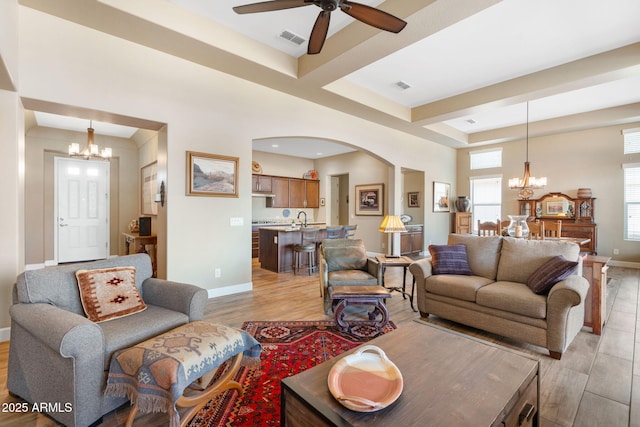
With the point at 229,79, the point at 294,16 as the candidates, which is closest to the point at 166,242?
the point at 229,79

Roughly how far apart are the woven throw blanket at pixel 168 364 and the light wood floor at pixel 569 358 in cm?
35

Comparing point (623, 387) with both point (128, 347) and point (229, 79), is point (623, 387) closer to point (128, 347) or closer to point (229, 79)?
point (128, 347)

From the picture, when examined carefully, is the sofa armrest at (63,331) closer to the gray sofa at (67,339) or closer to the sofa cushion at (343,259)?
the gray sofa at (67,339)

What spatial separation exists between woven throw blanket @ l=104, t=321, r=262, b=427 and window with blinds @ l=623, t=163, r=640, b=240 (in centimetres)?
834

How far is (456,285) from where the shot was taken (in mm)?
3062

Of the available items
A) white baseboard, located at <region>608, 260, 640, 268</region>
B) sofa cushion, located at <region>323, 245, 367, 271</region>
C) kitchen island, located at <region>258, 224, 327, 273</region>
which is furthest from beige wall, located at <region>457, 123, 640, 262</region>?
sofa cushion, located at <region>323, 245, 367, 271</region>

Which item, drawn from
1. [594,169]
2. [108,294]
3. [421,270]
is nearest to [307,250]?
[421,270]

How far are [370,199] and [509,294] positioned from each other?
17.9 ft

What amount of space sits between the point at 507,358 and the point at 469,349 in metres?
0.19

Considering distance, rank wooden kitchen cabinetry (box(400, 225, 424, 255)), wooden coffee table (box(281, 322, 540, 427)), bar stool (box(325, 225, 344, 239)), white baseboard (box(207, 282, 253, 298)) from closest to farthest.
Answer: wooden coffee table (box(281, 322, 540, 427)) → white baseboard (box(207, 282, 253, 298)) → bar stool (box(325, 225, 344, 239)) → wooden kitchen cabinetry (box(400, 225, 424, 255))

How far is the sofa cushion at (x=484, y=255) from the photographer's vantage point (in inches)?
131

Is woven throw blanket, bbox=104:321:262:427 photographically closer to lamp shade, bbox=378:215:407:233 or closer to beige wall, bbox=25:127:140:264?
lamp shade, bbox=378:215:407:233

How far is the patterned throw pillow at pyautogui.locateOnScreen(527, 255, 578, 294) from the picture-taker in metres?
2.55

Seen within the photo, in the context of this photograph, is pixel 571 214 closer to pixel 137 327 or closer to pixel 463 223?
pixel 463 223
